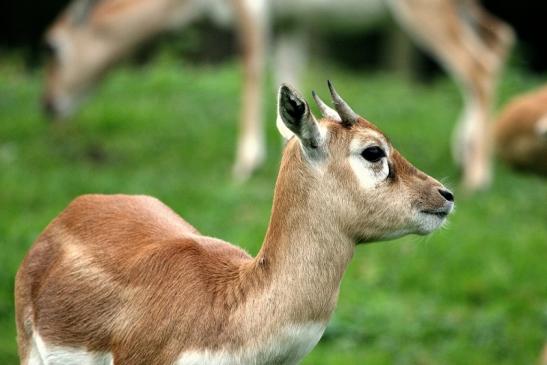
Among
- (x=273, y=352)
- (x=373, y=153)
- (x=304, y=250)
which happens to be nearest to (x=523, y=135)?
(x=373, y=153)

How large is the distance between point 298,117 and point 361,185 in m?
0.31

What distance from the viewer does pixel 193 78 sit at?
11594mm

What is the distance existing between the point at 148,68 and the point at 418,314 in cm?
728

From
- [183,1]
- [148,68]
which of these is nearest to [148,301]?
[183,1]

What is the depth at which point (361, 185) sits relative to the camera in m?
3.71

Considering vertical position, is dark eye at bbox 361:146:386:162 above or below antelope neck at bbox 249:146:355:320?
above

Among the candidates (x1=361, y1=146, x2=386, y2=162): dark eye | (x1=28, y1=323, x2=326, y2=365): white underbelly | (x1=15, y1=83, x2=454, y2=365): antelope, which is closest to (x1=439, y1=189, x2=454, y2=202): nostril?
(x1=15, y1=83, x2=454, y2=365): antelope

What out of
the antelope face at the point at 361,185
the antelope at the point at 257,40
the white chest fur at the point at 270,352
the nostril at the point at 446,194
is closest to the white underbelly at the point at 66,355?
the white chest fur at the point at 270,352

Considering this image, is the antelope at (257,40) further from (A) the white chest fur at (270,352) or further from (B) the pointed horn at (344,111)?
(A) the white chest fur at (270,352)

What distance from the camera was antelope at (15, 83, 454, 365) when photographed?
3.62 meters

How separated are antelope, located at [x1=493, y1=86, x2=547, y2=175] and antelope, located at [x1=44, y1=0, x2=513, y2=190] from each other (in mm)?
737

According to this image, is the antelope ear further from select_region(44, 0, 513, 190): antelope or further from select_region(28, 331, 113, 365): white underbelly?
select_region(44, 0, 513, 190): antelope

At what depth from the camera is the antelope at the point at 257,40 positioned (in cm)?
866

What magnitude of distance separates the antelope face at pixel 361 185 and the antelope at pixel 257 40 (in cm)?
478
